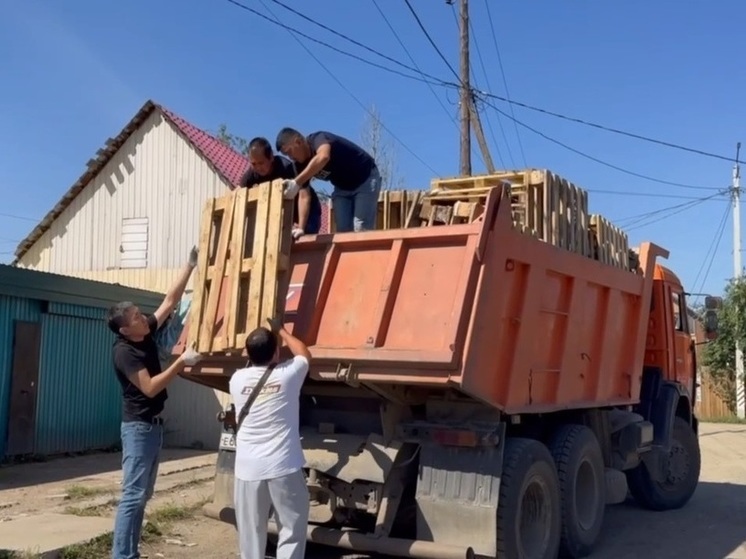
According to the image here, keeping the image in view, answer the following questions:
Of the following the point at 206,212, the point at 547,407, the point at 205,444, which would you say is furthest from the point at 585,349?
the point at 205,444

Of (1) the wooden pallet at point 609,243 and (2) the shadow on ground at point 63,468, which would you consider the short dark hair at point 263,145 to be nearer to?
(1) the wooden pallet at point 609,243

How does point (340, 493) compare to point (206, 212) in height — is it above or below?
below

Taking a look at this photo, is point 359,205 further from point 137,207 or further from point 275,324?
point 137,207

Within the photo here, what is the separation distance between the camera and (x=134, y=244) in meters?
19.5

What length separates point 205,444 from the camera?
16531 millimetres

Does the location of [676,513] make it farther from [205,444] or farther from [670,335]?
[205,444]

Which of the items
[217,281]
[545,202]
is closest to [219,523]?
[217,281]

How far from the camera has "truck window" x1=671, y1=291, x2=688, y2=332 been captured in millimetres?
10503

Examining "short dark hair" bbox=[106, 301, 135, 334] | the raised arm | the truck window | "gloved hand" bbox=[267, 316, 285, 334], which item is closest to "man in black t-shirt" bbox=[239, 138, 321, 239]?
the raised arm

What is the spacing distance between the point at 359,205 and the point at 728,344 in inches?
895

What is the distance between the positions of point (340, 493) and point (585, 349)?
106 inches

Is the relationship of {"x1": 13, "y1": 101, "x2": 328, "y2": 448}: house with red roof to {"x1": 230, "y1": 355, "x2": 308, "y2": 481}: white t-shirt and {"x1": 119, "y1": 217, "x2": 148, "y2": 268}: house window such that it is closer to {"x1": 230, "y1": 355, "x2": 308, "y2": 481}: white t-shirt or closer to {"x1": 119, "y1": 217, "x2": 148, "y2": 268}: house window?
{"x1": 119, "y1": 217, "x2": 148, "y2": 268}: house window

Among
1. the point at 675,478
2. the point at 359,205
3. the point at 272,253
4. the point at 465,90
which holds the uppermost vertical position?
the point at 465,90

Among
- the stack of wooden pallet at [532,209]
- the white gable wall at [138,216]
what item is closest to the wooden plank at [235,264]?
the stack of wooden pallet at [532,209]
